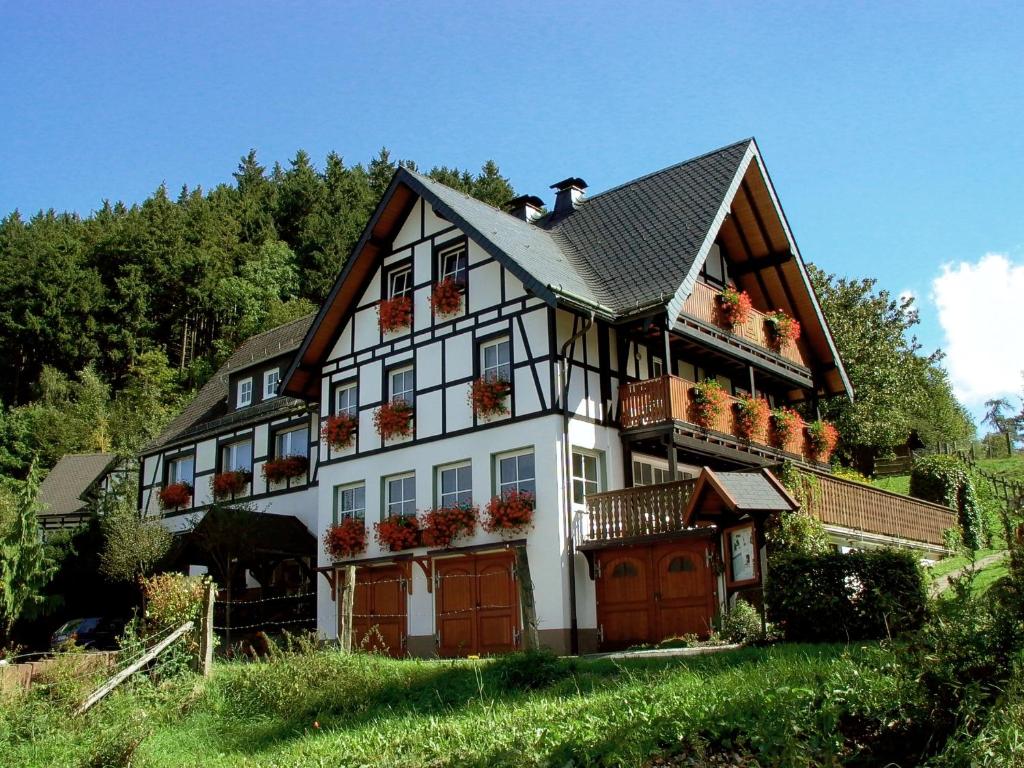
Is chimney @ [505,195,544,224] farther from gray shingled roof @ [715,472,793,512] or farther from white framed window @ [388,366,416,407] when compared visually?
gray shingled roof @ [715,472,793,512]

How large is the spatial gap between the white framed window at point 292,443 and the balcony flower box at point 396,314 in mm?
6034

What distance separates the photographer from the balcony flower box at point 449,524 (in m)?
21.4

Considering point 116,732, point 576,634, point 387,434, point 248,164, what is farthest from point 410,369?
point 248,164

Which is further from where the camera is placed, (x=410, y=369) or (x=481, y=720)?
(x=410, y=369)

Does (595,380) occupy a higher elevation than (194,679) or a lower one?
higher

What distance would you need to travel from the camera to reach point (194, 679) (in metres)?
14.9

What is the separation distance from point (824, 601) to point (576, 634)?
771cm

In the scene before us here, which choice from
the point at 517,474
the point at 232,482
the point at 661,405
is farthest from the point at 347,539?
the point at 232,482

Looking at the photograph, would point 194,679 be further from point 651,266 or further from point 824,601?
point 651,266

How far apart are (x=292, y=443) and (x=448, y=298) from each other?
8905 mm

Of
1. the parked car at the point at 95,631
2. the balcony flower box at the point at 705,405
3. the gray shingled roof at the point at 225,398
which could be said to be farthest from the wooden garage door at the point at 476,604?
the gray shingled roof at the point at 225,398

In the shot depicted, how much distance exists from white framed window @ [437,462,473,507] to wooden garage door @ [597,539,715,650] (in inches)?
136

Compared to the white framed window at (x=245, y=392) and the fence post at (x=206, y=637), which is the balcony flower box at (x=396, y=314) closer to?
the white framed window at (x=245, y=392)

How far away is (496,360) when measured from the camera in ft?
73.3
